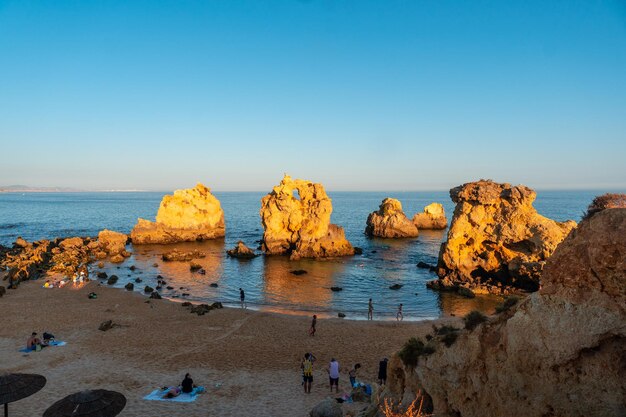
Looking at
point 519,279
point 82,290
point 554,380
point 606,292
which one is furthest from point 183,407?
point 519,279

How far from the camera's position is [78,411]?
10562 mm

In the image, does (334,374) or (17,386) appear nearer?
(17,386)

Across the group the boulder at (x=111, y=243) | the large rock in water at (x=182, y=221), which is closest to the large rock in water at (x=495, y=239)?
the boulder at (x=111, y=243)

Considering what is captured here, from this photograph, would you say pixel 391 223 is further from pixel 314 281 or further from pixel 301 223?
pixel 314 281

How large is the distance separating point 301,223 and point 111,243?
92.3 feet

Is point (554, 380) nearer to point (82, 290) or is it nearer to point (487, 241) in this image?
point (487, 241)

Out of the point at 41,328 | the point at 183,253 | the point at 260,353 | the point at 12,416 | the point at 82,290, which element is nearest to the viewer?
the point at 12,416

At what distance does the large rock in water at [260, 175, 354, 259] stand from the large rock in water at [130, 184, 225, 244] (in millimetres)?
16525

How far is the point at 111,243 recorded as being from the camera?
58875mm

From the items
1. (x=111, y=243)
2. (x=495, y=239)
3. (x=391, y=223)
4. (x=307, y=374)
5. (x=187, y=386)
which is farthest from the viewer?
(x=391, y=223)

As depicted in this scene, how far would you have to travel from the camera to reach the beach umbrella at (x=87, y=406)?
1055cm

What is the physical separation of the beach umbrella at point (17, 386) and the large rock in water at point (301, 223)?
45.0 m

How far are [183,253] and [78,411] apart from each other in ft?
152

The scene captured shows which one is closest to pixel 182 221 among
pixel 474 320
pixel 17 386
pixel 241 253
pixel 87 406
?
pixel 241 253
